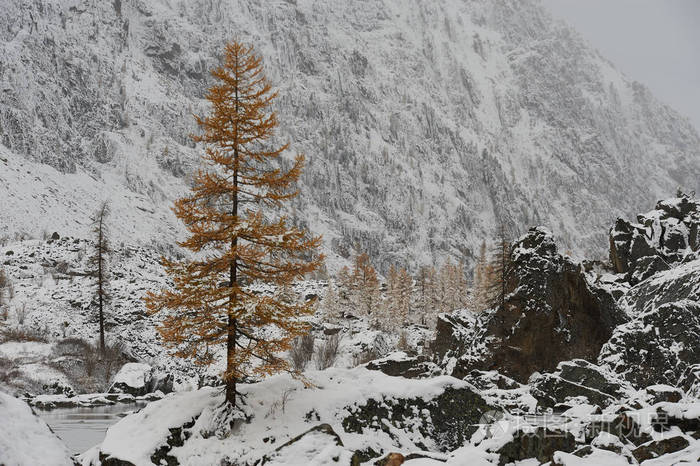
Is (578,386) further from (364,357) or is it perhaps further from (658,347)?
(364,357)

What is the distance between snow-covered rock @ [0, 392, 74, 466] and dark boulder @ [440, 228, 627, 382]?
1027 inches

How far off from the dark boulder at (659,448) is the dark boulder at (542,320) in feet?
73.6

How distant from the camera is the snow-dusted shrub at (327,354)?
5459 cm

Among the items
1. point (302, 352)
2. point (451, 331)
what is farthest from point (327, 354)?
point (451, 331)

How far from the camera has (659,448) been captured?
9367mm

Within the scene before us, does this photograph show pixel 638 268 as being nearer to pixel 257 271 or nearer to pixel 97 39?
pixel 257 271

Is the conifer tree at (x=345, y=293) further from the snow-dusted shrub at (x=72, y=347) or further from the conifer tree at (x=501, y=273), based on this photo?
the snow-dusted shrub at (x=72, y=347)

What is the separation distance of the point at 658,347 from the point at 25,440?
2288 centimetres

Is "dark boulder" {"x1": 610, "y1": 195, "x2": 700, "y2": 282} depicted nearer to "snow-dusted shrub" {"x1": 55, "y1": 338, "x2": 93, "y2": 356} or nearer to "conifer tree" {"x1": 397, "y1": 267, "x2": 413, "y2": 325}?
"conifer tree" {"x1": 397, "y1": 267, "x2": 413, "y2": 325}

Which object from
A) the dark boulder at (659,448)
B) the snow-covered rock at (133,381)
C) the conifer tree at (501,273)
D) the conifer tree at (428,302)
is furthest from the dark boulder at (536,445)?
Result: the conifer tree at (428,302)

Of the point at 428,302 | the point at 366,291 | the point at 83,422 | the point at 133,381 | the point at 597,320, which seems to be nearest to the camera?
the point at 83,422

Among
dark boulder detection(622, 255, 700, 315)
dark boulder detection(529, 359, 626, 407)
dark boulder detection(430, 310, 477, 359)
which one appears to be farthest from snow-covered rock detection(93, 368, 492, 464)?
dark boulder detection(430, 310, 477, 359)

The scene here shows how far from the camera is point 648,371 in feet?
72.5

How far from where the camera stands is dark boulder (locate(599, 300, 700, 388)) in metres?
21.7
